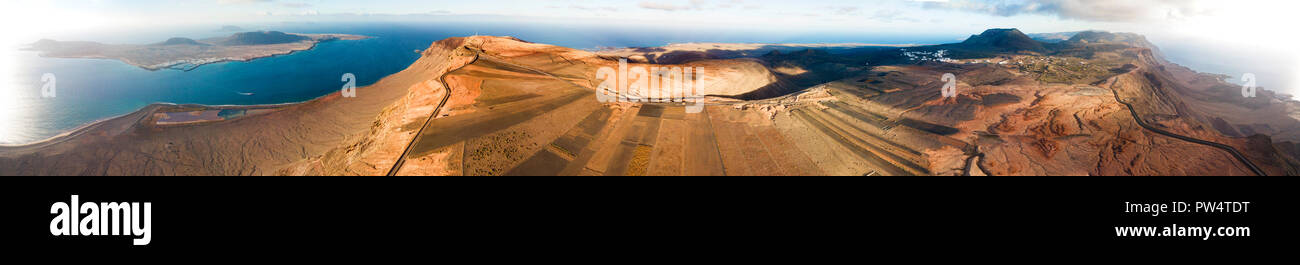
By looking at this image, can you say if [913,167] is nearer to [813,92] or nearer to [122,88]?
[813,92]

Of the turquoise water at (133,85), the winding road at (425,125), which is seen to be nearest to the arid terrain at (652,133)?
the winding road at (425,125)

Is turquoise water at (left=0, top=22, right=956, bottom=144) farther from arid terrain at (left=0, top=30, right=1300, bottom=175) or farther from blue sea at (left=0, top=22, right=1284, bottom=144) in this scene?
arid terrain at (left=0, top=30, right=1300, bottom=175)

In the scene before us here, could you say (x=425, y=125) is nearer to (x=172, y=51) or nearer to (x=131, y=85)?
(x=131, y=85)

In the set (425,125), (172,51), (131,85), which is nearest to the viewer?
(425,125)

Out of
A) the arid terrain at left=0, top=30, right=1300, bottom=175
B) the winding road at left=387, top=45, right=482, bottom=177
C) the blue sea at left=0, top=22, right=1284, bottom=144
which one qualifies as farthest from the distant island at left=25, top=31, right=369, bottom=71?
the winding road at left=387, top=45, right=482, bottom=177

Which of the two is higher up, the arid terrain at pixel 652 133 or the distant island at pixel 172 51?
the distant island at pixel 172 51

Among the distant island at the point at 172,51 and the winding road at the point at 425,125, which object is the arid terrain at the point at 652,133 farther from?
the distant island at the point at 172,51

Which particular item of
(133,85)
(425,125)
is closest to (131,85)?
(133,85)
